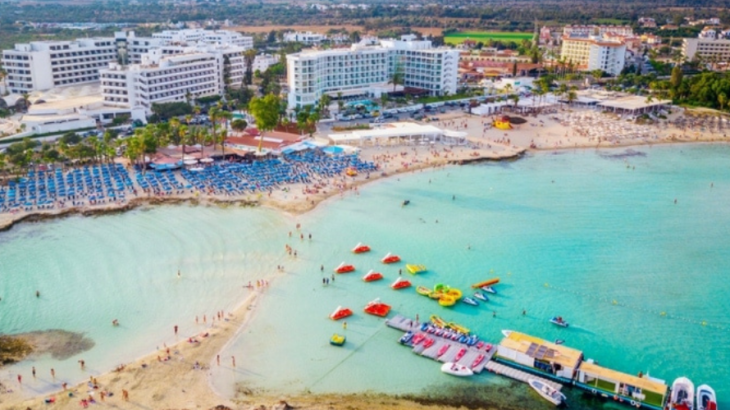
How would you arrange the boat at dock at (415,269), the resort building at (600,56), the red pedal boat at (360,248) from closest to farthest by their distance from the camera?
the boat at dock at (415,269)
the red pedal boat at (360,248)
the resort building at (600,56)

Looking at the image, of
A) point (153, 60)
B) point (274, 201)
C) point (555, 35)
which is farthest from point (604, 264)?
point (555, 35)

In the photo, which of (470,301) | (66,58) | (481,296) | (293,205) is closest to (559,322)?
(481,296)

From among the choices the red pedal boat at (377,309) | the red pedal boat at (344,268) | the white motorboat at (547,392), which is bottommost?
the white motorboat at (547,392)

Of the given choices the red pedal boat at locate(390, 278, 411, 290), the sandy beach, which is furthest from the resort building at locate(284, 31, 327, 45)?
the red pedal boat at locate(390, 278, 411, 290)

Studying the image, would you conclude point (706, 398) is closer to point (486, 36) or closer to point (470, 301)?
point (470, 301)

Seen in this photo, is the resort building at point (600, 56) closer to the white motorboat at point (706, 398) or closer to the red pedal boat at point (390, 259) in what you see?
the red pedal boat at point (390, 259)

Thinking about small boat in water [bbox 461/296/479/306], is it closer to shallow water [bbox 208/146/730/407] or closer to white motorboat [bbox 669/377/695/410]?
shallow water [bbox 208/146/730/407]

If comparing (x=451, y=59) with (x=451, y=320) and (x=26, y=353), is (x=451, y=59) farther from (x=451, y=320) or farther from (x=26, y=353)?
(x=26, y=353)

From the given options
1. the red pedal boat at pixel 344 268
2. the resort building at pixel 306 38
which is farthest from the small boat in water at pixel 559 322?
the resort building at pixel 306 38

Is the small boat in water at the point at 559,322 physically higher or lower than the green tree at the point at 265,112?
lower
